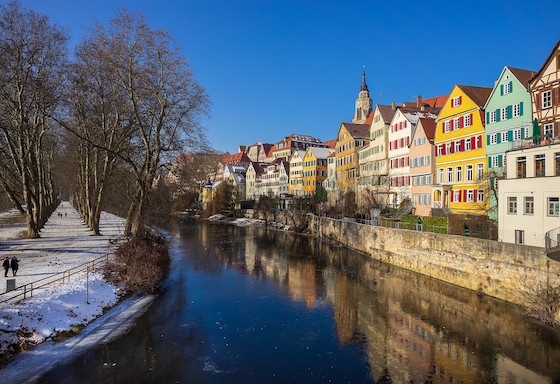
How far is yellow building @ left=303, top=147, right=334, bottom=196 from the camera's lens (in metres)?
68.4

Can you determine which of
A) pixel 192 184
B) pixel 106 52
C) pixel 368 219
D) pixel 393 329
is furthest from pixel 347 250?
pixel 106 52

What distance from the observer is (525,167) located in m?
19.8

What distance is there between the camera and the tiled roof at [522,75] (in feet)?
83.7

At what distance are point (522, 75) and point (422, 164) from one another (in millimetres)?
12220

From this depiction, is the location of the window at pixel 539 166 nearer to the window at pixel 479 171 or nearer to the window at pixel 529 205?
the window at pixel 529 205

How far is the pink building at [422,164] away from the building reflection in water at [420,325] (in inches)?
387

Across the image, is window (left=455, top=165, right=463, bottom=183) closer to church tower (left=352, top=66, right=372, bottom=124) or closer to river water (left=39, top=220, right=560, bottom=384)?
river water (left=39, top=220, right=560, bottom=384)

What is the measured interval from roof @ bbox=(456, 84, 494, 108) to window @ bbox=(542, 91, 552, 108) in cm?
628

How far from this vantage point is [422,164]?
120 ft

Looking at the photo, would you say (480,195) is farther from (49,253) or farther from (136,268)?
(49,253)

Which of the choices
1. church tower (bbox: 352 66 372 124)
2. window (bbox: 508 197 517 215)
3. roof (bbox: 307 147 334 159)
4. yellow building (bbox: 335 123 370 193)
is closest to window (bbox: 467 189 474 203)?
window (bbox: 508 197 517 215)

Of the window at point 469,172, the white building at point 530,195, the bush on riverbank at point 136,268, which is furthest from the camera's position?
the window at point 469,172

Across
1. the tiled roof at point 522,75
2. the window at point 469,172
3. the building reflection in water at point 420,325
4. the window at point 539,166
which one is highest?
the tiled roof at point 522,75

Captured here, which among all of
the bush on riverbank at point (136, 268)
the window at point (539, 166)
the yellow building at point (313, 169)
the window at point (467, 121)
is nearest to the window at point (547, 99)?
the window at point (539, 166)
